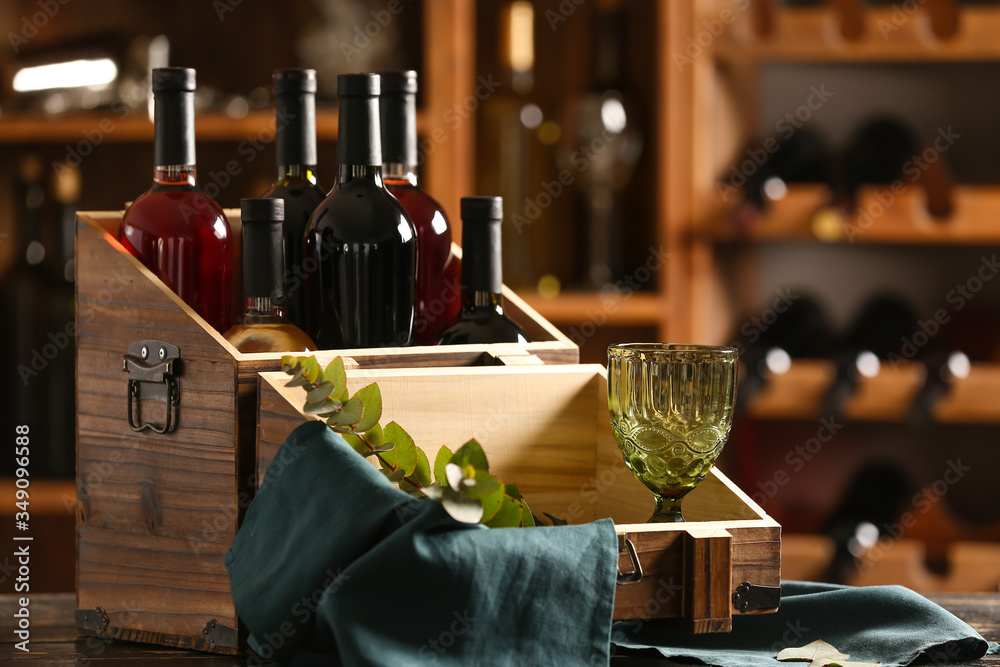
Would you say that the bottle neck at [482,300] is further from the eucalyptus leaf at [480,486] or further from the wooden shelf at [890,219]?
the wooden shelf at [890,219]

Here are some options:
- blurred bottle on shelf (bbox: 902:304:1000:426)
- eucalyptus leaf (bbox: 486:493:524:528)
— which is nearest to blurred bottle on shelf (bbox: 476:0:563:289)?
blurred bottle on shelf (bbox: 902:304:1000:426)

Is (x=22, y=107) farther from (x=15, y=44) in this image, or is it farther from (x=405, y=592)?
(x=405, y=592)

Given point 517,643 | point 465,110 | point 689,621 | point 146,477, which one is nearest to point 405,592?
point 517,643

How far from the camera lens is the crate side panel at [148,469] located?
749 mm

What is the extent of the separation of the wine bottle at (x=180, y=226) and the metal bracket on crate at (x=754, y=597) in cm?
40

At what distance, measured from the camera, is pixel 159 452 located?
0.78m

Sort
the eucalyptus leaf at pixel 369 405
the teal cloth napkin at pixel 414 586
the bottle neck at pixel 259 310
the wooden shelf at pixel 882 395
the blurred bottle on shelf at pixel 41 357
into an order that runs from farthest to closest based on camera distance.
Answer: the blurred bottle on shelf at pixel 41 357 → the wooden shelf at pixel 882 395 → the bottle neck at pixel 259 310 → the eucalyptus leaf at pixel 369 405 → the teal cloth napkin at pixel 414 586

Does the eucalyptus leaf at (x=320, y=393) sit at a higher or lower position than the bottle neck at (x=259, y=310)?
lower

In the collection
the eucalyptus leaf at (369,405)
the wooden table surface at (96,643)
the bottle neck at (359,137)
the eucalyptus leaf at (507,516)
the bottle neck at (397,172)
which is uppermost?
the bottle neck at (359,137)

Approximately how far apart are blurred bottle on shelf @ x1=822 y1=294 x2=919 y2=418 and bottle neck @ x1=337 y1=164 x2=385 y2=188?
4.08 ft

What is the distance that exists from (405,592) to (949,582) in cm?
161

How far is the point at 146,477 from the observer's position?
2.60ft

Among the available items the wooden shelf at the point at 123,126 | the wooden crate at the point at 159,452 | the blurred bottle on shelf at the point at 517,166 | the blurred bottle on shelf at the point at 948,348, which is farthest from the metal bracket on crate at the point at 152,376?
the blurred bottle on shelf at the point at 948,348

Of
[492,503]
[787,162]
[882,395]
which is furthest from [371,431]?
[787,162]
